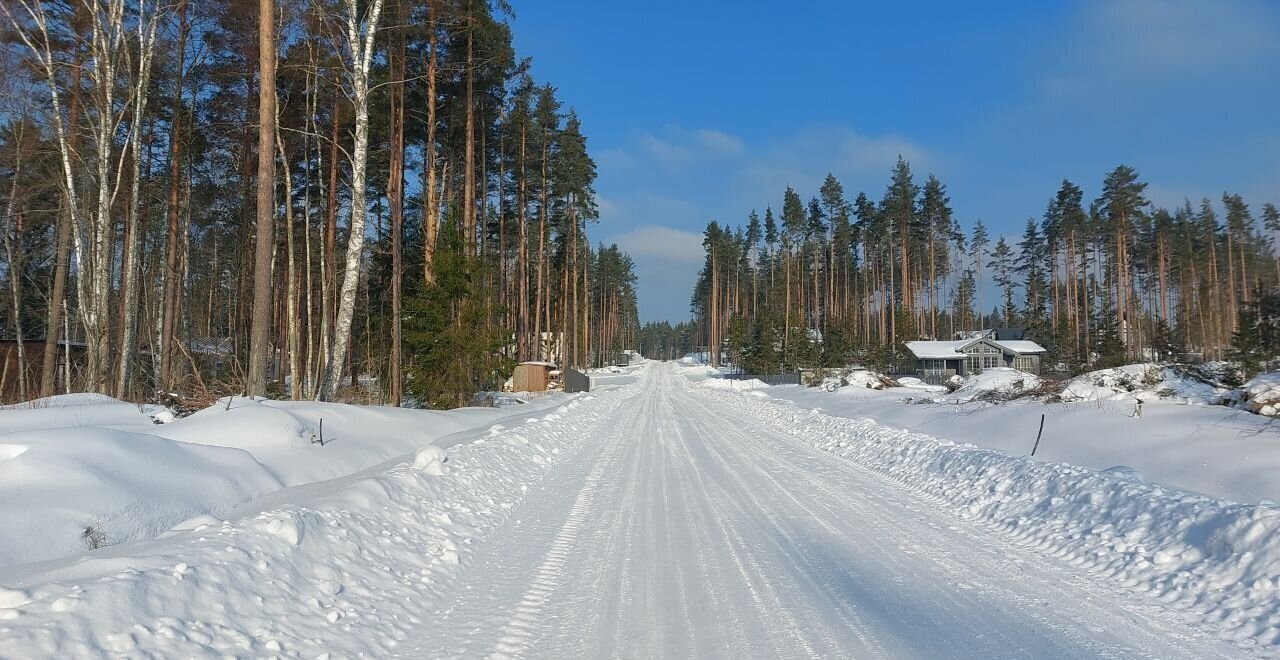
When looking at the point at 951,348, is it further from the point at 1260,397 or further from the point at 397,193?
the point at 397,193

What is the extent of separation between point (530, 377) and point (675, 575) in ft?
87.4

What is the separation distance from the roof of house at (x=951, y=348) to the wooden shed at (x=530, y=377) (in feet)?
120

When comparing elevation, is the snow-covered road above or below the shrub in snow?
below

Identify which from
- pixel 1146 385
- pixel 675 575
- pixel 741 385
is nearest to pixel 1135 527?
pixel 675 575

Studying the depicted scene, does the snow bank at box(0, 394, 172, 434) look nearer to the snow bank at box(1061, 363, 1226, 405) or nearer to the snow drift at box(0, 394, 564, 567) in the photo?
the snow drift at box(0, 394, 564, 567)

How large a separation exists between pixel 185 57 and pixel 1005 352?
194ft

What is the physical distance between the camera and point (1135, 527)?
5996 millimetres

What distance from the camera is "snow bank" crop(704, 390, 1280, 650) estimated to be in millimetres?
4523

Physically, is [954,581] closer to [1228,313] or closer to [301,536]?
[301,536]

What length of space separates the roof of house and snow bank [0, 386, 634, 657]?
53.6 meters

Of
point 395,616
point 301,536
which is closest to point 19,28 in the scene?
point 301,536

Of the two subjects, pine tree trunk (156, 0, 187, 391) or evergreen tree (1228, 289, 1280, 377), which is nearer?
evergreen tree (1228, 289, 1280, 377)

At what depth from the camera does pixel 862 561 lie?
555 centimetres

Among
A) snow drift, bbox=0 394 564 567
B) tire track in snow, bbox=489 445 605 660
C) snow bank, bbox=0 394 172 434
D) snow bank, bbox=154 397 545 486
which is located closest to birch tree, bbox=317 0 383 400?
snow bank, bbox=154 397 545 486
